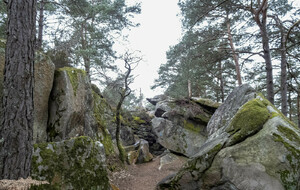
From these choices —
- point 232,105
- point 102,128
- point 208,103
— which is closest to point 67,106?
point 102,128

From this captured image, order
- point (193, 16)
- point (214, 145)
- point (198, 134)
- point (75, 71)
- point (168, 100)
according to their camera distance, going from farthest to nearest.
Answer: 1. point (168, 100)
2. point (198, 134)
3. point (193, 16)
4. point (75, 71)
5. point (214, 145)

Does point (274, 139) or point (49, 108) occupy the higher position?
point (49, 108)

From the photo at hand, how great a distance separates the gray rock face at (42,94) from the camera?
15.8 ft

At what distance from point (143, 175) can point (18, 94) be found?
704 cm

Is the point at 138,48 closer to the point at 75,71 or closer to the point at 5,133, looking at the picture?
the point at 75,71

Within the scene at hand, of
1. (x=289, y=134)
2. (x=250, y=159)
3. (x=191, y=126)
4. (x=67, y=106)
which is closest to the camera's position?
(x=250, y=159)

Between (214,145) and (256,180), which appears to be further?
(214,145)

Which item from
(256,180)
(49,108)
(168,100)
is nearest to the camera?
(256,180)

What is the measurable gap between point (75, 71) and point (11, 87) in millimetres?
3922

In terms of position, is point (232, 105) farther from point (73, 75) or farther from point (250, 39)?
point (73, 75)

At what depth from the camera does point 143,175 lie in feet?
27.2

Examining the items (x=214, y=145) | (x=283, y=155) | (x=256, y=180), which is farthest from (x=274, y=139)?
(x=214, y=145)

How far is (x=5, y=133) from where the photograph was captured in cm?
237

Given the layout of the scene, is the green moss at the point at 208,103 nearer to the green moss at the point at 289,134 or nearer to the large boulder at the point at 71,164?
the green moss at the point at 289,134
